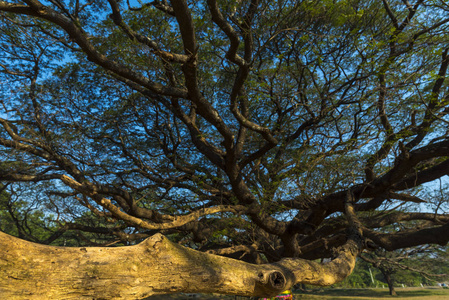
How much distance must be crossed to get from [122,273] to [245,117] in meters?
5.73

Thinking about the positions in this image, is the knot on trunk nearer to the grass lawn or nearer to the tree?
the tree

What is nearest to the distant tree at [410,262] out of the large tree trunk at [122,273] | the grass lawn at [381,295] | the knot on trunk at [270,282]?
the grass lawn at [381,295]

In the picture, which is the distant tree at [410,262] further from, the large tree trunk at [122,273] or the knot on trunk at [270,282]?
the large tree trunk at [122,273]

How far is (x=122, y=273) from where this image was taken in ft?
5.29

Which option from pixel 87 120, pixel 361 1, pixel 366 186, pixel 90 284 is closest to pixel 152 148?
pixel 87 120

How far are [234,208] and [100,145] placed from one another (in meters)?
5.34

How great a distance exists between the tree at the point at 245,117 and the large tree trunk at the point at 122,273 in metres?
0.02

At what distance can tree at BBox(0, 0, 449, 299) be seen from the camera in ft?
13.1

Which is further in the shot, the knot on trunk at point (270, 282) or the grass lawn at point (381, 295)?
the grass lawn at point (381, 295)

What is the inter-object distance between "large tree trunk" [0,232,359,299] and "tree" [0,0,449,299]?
0.9 inches

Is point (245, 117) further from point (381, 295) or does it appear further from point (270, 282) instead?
point (381, 295)

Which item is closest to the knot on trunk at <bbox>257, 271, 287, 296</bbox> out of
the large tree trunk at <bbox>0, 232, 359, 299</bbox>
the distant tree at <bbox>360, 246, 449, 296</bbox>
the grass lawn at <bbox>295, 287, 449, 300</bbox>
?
the large tree trunk at <bbox>0, 232, 359, 299</bbox>

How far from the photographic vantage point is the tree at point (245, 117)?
398 centimetres

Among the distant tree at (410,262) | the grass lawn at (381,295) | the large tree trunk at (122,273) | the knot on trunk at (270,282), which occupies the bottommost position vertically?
the grass lawn at (381,295)
